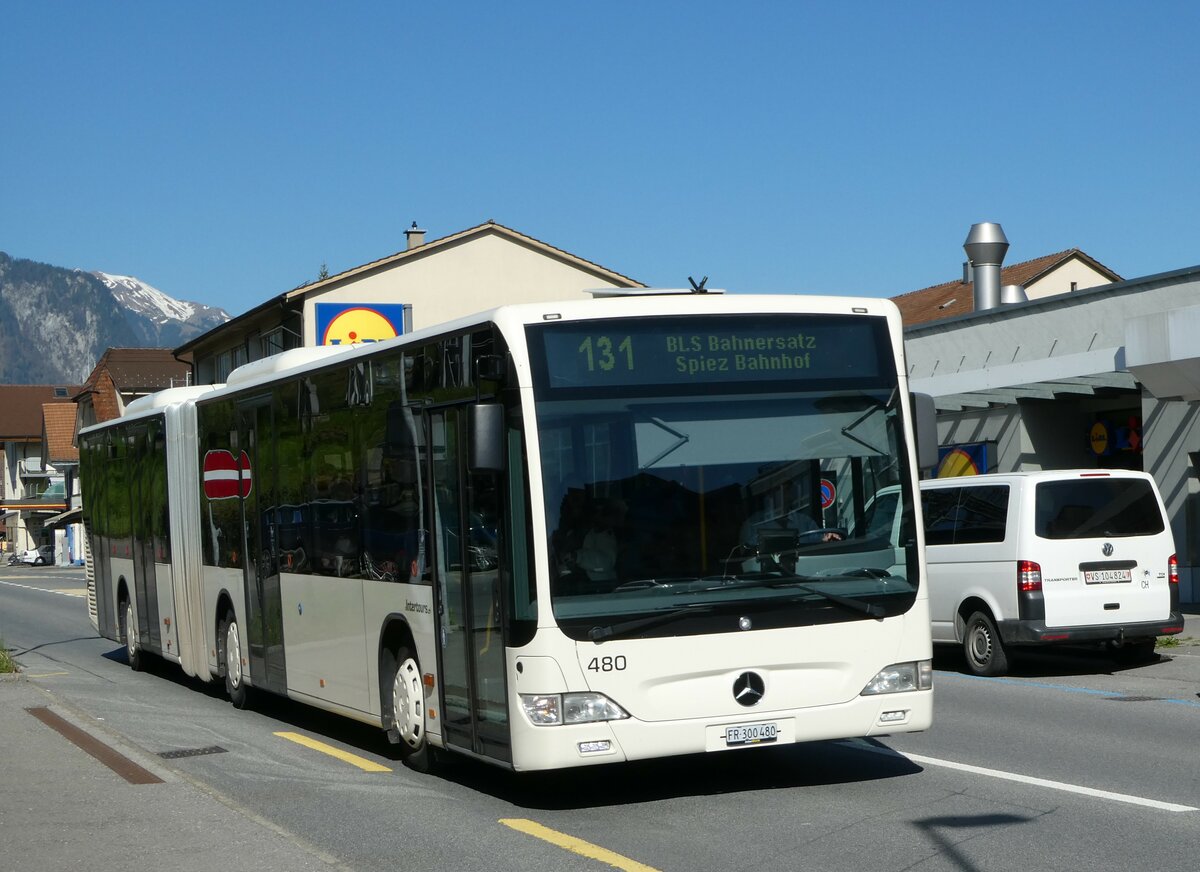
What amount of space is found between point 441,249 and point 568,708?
4851cm

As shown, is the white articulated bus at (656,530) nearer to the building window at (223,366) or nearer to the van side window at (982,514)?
the van side window at (982,514)

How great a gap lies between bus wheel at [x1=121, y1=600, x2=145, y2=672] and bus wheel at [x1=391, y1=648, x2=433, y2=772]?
9.84 metres

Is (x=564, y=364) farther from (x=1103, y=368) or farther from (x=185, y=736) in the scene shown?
(x=1103, y=368)

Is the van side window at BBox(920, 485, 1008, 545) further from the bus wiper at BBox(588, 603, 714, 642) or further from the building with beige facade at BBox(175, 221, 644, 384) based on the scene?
the building with beige facade at BBox(175, 221, 644, 384)

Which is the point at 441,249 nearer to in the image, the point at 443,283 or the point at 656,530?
the point at 443,283

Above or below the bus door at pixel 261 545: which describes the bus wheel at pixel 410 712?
below

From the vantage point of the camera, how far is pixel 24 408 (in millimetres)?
146750

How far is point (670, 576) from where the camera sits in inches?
344

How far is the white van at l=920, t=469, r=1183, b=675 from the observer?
1577 cm

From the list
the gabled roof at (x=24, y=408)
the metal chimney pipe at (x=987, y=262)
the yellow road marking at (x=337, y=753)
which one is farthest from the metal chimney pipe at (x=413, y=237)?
the gabled roof at (x=24, y=408)

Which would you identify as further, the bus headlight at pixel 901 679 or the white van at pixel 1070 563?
the white van at pixel 1070 563

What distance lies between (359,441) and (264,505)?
2.88 metres

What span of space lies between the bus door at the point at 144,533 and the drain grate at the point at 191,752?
6.21 meters

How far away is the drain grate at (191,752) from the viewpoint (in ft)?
39.7
